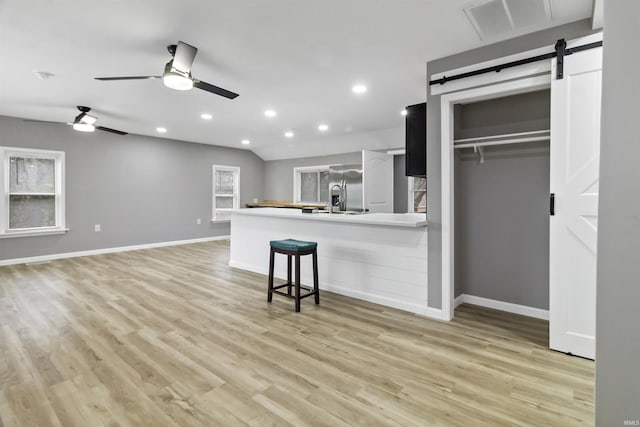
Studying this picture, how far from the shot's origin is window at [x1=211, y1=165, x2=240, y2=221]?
336 inches

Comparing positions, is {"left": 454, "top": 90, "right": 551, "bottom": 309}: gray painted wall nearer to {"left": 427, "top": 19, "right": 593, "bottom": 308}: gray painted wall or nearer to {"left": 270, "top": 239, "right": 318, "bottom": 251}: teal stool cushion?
{"left": 427, "top": 19, "right": 593, "bottom": 308}: gray painted wall

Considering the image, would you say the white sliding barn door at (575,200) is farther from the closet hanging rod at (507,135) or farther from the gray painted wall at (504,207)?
the gray painted wall at (504,207)

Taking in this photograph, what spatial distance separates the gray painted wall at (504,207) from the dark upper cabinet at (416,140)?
379mm

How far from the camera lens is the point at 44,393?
1.92m

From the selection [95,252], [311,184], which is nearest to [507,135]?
[311,184]

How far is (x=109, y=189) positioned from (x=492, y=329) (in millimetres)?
7172

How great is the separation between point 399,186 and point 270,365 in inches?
219

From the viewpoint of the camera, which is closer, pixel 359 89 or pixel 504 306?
pixel 504 306

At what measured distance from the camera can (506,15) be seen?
234 centimetres

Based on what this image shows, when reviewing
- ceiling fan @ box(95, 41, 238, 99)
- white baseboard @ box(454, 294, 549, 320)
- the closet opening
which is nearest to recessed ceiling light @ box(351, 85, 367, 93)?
the closet opening

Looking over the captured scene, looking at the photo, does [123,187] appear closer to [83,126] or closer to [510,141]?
[83,126]

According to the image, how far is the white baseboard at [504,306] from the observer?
3.04 metres

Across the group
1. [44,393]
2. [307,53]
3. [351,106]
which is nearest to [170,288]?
[44,393]

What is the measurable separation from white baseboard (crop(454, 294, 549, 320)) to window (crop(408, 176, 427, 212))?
138 inches
